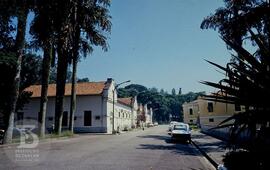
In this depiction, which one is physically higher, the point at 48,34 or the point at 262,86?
the point at 48,34

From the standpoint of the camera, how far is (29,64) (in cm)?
3778

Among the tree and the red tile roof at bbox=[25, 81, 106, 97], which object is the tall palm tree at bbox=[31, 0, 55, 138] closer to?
the tree

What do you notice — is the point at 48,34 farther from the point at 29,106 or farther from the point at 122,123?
the point at 122,123

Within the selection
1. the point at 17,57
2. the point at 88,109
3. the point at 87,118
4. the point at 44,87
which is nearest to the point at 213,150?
the point at 17,57

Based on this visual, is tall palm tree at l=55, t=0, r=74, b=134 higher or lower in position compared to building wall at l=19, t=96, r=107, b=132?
higher

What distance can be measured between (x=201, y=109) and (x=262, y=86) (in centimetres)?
8187

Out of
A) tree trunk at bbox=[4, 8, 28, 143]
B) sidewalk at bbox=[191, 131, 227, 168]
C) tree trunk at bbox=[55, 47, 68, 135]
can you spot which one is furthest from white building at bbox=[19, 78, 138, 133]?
tree trunk at bbox=[4, 8, 28, 143]

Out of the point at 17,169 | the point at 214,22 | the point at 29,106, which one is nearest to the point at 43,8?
the point at 214,22

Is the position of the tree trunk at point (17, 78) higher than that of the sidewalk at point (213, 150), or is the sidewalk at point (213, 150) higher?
the tree trunk at point (17, 78)

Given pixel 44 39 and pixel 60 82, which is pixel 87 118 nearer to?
pixel 60 82

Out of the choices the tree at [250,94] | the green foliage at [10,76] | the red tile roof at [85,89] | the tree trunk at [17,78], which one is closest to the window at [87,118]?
the red tile roof at [85,89]

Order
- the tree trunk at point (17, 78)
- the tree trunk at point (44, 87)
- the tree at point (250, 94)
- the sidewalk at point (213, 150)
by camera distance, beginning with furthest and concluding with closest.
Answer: the tree trunk at point (44, 87) < the tree trunk at point (17, 78) < the sidewalk at point (213, 150) < the tree at point (250, 94)

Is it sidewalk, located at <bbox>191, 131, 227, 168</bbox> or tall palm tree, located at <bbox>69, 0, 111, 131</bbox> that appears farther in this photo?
tall palm tree, located at <bbox>69, 0, 111, 131</bbox>

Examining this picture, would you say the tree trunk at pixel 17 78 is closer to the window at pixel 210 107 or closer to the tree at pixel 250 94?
the tree at pixel 250 94
